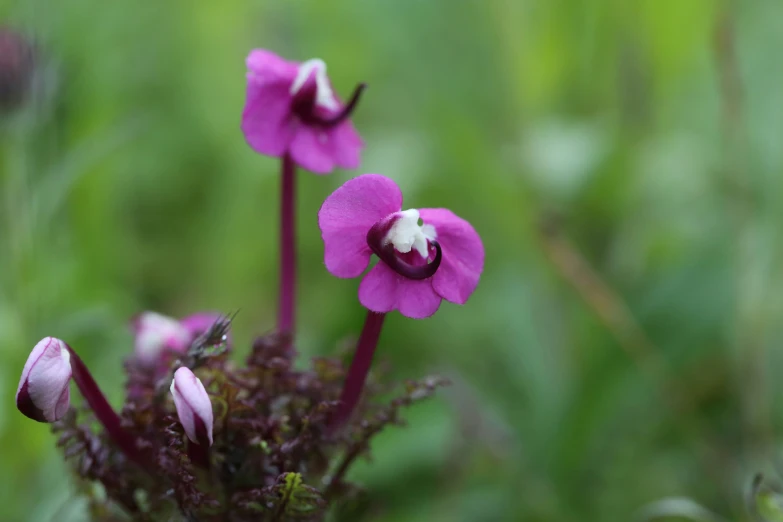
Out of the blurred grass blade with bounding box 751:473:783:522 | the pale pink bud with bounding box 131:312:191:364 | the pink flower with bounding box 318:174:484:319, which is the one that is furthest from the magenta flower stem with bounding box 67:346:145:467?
the blurred grass blade with bounding box 751:473:783:522

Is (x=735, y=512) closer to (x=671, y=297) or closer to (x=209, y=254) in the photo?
(x=671, y=297)

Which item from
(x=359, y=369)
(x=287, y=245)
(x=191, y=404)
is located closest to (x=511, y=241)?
(x=287, y=245)

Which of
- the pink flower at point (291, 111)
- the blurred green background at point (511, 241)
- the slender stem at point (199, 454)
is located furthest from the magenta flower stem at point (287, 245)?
the blurred green background at point (511, 241)

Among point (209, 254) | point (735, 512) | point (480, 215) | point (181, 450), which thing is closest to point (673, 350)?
point (735, 512)

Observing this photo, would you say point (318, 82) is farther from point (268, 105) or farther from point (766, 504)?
point (766, 504)

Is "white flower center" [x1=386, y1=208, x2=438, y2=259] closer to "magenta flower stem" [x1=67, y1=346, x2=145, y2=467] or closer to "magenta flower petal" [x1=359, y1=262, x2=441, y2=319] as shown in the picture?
"magenta flower petal" [x1=359, y1=262, x2=441, y2=319]

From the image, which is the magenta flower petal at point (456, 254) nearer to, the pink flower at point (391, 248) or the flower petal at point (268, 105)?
the pink flower at point (391, 248)

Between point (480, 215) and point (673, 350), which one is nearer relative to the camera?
point (673, 350)
